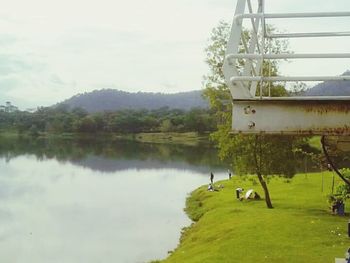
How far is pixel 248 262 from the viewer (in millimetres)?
20734

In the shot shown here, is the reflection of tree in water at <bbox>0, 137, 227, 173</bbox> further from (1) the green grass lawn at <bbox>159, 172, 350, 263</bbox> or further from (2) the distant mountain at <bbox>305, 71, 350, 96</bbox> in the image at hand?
(2) the distant mountain at <bbox>305, 71, 350, 96</bbox>

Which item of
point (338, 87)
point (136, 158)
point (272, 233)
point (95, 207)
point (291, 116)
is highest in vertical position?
point (338, 87)

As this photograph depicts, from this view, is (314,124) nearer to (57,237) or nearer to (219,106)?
(219,106)

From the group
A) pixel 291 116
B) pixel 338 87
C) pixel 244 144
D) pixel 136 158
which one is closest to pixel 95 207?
pixel 244 144

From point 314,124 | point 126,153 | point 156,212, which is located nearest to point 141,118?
point 126,153

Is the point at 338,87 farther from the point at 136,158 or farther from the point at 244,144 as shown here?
the point at 136,158

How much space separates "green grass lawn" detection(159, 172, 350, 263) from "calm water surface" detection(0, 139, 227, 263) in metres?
3.86

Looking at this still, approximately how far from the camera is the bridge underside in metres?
6.61

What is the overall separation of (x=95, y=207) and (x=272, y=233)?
2841cm

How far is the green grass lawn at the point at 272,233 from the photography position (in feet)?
70.6

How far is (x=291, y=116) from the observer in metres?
6.71

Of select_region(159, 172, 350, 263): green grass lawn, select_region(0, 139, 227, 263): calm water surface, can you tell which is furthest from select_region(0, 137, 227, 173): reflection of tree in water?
select_region(159, 172, 350, 263): green grass lawn

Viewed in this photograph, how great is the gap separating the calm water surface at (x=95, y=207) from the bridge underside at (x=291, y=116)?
84.6ft

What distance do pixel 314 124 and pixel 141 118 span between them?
192m
